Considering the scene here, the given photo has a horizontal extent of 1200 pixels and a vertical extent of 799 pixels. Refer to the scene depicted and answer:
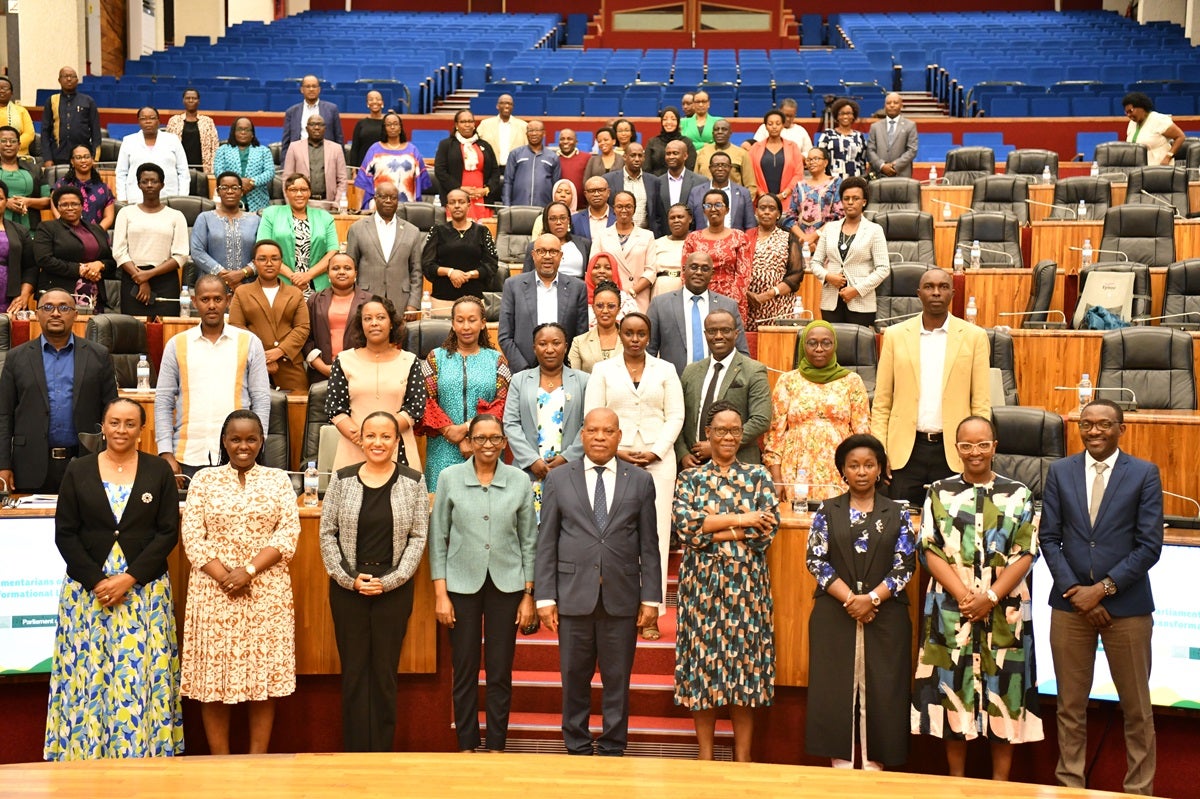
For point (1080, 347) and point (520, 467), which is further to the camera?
point (1080, 347)

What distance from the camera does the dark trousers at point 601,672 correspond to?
4.55 metres

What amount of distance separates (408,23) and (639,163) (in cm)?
1241

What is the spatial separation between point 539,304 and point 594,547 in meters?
1.63

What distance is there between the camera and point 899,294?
284 inches

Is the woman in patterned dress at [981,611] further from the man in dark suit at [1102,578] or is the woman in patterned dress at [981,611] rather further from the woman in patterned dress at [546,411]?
the woman in patterned dress at [546,411]

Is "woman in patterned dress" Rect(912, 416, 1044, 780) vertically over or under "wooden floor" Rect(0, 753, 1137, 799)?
over

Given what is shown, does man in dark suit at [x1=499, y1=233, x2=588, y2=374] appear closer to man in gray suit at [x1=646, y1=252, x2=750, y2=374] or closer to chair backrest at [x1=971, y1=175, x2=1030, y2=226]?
man in gray suit at [x1=646, y1=252, x2=750, y2=374]

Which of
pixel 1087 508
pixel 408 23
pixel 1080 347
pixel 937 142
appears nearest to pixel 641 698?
pixel 1087 508

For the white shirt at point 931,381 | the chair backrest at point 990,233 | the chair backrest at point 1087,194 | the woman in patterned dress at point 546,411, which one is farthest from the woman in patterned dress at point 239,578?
the chair backrest at point 1087,194

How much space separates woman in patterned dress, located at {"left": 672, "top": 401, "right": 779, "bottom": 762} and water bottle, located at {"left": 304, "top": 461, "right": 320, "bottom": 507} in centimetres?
133

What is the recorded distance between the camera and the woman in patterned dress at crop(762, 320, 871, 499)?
17.3 ft

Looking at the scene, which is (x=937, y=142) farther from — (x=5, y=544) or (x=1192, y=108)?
(x=5, y=544)

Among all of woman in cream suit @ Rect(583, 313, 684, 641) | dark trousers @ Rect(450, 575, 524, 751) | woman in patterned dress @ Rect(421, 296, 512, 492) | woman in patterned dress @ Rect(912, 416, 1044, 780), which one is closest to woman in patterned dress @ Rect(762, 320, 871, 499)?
woman in cream suit @ Rect(583, 313, 684, 641)

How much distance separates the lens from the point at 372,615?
15.2 ft
